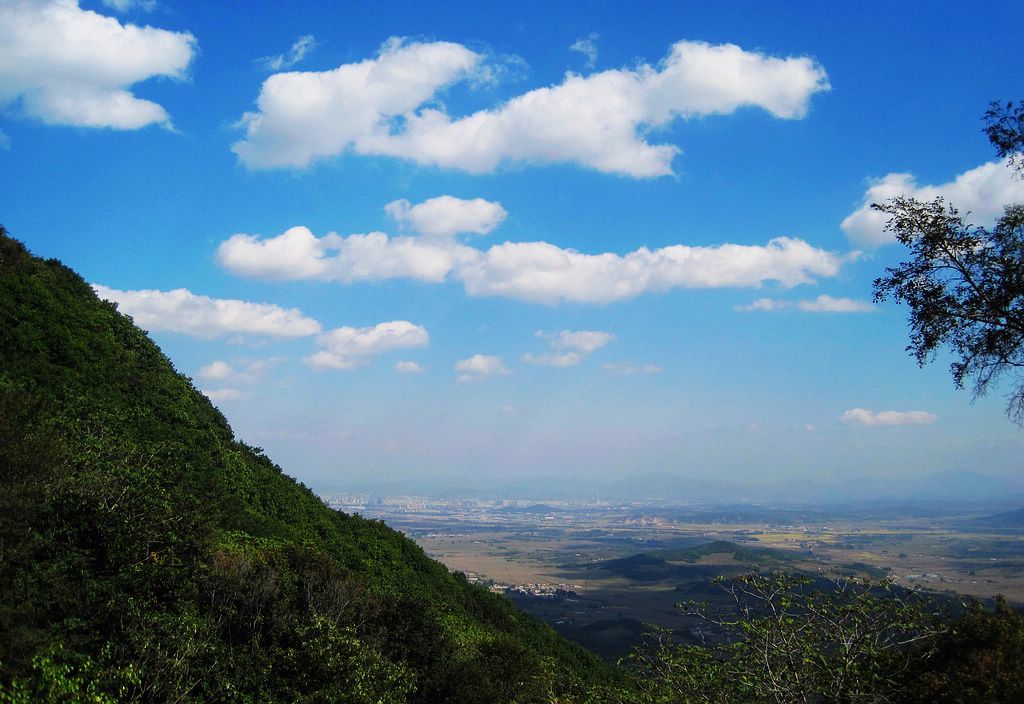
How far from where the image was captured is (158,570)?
19281 mm

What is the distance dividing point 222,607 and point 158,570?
2.35 m

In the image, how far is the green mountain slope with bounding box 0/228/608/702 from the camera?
16344 millimetres

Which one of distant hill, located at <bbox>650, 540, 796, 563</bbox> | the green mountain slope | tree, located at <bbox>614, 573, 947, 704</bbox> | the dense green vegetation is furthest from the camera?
distant hill, located at <bbox>650, 540, 796, 563</bbox>

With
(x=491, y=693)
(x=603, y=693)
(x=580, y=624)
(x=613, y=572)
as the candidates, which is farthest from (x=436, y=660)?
(x=613, y=572)

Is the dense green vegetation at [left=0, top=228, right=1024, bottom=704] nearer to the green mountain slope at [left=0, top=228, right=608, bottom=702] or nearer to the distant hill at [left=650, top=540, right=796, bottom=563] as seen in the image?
the green mountain slope at [left=0, top=228, right=608, bottom=702]

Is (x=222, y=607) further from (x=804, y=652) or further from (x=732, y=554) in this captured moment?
(x=732, y=554)

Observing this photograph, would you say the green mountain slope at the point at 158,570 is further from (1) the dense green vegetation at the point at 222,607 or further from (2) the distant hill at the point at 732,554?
(2) the distant hill at the point at 732,554

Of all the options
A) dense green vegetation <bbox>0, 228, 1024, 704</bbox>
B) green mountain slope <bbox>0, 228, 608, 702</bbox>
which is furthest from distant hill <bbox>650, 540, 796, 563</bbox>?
dense green vegetation <bbox>0, 228, 1024, 704</bbox>

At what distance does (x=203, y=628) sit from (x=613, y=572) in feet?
511

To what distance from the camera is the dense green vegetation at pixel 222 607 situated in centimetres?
1213

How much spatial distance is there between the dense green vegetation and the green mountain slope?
0.07 m

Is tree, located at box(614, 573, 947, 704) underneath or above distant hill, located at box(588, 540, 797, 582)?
above

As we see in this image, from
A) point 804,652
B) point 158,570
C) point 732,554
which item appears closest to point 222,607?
point 158,570

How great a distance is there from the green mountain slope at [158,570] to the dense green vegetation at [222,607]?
0.07m
